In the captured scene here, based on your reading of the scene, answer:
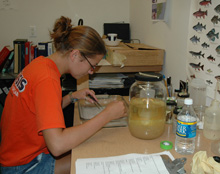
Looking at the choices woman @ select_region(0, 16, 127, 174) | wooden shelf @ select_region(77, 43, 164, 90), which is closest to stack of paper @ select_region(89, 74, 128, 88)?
wooden shelf @ select_region(77, 43, 164, 90)

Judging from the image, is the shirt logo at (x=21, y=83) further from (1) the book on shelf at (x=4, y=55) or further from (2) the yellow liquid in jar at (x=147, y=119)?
(1) the book on shelf at (x=4, y=55)

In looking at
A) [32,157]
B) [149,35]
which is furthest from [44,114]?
[149,35]

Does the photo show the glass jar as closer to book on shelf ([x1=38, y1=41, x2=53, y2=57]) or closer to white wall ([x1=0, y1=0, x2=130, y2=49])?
book on shelf ([x1=38, y1=41, x2=53, y2=57])

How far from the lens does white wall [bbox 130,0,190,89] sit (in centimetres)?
137

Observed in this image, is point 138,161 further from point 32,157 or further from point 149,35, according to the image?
point 149,35

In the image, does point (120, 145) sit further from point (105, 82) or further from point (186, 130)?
point (105, 82)

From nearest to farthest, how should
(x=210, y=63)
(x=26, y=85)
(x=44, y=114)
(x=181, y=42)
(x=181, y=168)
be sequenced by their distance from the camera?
(x=181, y=168) < (x=44, y=114) < (x=26, y=85) < (x=210, y=63) < (x=181, y=42)

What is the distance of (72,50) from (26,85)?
0.87ft

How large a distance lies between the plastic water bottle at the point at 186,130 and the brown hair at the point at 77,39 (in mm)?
502

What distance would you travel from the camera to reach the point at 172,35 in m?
1.51

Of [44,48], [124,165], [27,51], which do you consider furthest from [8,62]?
[124,165]

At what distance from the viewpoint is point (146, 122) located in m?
0.97

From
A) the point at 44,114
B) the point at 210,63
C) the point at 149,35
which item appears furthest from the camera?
the point at 149,35

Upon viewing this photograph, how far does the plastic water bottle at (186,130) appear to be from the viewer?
0.85 m
